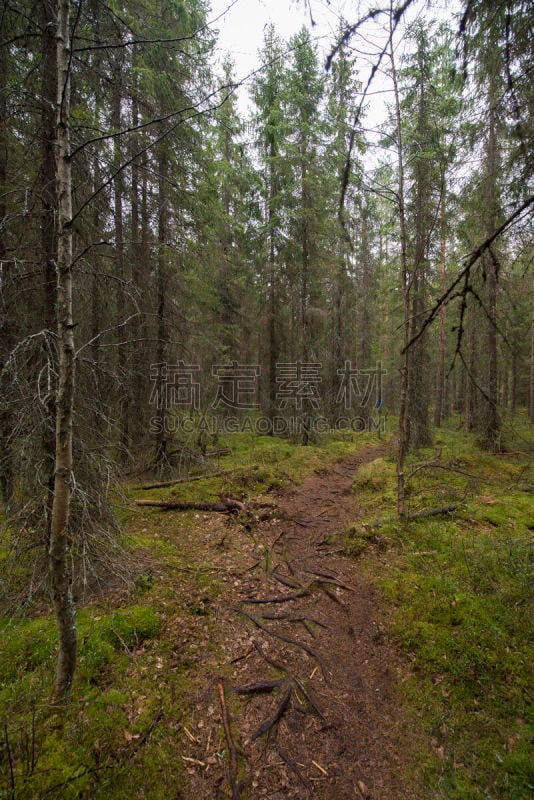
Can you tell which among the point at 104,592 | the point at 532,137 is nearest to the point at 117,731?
the point at 104,592

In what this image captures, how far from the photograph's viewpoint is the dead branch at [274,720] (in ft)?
9.49

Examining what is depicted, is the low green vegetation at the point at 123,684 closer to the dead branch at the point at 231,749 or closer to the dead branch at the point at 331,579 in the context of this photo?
the dead branch at the point at 231,749

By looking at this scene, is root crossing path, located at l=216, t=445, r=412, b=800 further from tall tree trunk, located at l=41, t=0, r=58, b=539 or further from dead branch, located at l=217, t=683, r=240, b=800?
tall tree trunk, located at l=41, t=0, r=58, b=539

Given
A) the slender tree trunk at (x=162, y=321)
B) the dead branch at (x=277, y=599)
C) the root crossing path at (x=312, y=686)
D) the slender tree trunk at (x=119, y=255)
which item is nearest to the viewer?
the root crossing path at (x=312, y=686)

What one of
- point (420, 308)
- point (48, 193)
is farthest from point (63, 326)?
point (420, 308)

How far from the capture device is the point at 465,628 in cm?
363

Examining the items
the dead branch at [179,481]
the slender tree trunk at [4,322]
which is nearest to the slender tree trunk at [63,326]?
the slender tree trunk at [4,322]

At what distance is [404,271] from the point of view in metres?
5.92

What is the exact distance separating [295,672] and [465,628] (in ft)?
6.43

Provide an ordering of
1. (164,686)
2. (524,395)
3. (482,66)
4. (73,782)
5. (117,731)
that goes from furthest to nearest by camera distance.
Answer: (524,395) → (482,66) → (164,686) → (117,731) → (73,782)

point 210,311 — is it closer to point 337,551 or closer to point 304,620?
point 337,551

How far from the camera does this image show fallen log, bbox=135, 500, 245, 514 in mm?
7383

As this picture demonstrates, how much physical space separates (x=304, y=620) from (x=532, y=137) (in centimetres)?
609

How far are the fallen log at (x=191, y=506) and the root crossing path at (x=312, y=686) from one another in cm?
175
